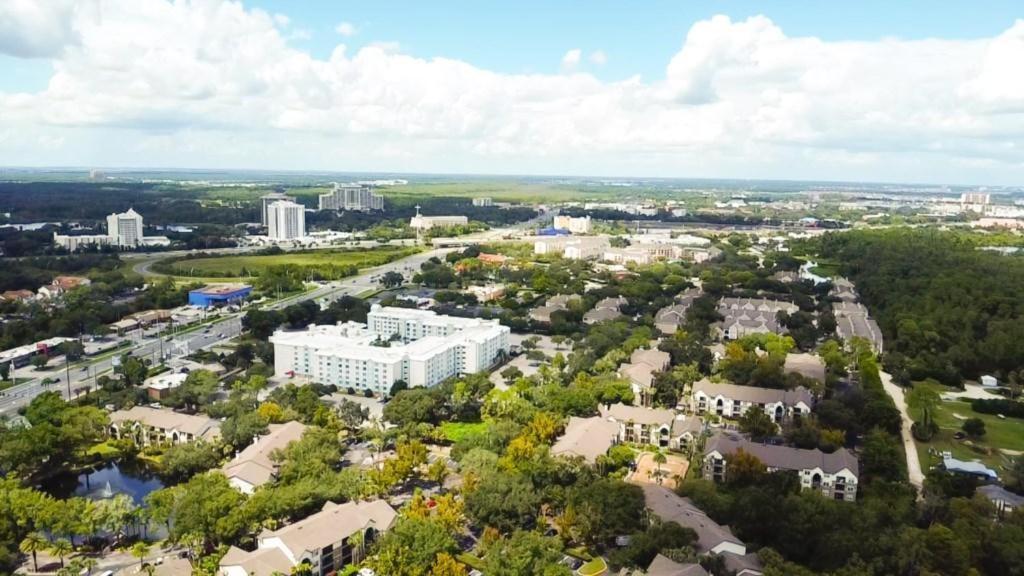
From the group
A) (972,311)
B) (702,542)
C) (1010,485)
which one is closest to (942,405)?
(1010,485)

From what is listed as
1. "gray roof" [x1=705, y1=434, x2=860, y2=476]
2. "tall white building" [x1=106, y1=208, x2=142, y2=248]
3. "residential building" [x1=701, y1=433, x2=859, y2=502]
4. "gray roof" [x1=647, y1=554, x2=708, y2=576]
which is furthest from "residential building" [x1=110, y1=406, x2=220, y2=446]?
"tall white building" [x1=106, y1=208, x2=142, y2=248]

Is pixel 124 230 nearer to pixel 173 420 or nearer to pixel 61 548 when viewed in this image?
pixel 173 420

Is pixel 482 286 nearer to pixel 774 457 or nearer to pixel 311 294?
pixel 311 294

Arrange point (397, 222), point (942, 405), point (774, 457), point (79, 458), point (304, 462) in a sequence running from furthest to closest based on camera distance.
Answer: point (397, 222)
point (942, 405)
point (79, 458)
point (774, 457)
point (304, 462)

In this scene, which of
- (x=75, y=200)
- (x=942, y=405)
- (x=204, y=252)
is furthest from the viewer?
(x=75, y=200)

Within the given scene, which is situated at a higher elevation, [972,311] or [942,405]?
[972,311]

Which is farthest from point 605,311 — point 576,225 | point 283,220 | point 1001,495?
point 576,225

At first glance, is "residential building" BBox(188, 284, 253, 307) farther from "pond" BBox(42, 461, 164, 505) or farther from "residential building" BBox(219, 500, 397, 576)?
"residential building" BBox(219, 500, 397, 576)

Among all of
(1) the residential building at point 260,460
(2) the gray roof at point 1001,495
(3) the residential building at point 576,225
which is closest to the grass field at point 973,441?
(2) the gray roof at point 1001,495
